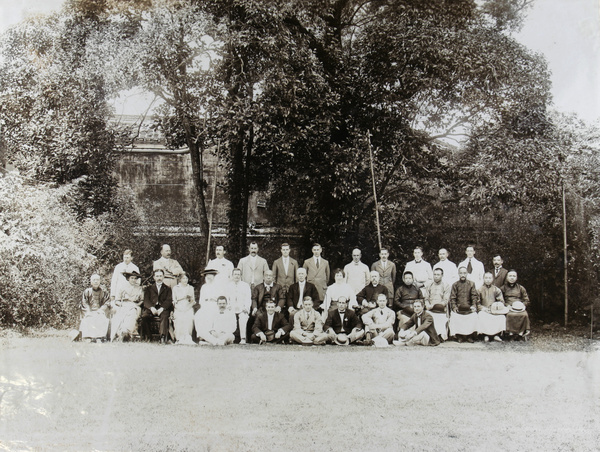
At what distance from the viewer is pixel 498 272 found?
19.0 feet

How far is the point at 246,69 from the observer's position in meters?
5.53

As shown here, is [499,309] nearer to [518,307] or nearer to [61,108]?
[518,307]

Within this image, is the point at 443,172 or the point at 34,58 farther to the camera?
the point at 443,172

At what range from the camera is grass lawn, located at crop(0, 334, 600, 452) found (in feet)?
13.1

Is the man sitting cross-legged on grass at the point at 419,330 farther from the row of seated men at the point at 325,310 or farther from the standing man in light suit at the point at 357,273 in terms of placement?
the standing man in light suit at the point at 357,273

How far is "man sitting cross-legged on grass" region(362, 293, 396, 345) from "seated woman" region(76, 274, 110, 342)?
267 cm

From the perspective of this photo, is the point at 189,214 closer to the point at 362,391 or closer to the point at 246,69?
the point at 246,69

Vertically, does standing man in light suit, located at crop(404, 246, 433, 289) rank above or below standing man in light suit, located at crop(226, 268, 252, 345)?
above

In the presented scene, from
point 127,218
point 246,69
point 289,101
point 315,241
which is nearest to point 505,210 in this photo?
point 315,241

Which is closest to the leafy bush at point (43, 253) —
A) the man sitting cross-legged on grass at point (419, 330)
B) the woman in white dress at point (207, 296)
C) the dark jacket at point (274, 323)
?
the woman in white dress at point (207, 296)

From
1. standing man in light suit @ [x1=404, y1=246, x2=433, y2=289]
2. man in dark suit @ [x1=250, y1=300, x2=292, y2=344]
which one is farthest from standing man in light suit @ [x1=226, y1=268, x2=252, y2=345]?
standing man in light suit @ [x1=404, y1=246, x2=433, y2=289]

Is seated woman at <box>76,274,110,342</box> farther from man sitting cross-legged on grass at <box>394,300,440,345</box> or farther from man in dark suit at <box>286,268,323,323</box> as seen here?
man sitting cross-legged on grass at <box>394,300,440,345</box>

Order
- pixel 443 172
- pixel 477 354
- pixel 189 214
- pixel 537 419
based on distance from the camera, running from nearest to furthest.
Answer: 1. pixel 537 419
2. pixel 477 354
3. pixel 189 214
4. pixel 443 172

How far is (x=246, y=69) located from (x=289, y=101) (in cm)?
57
